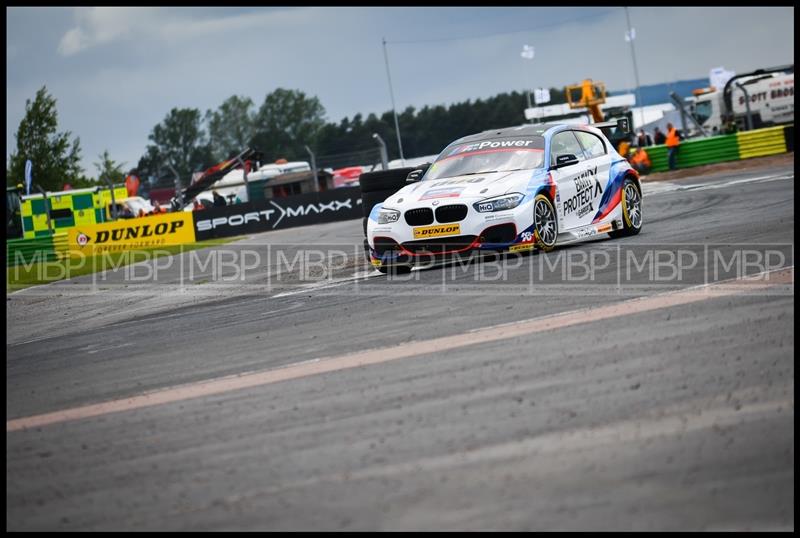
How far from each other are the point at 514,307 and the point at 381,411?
9.64 feet

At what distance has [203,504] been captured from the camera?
376cm

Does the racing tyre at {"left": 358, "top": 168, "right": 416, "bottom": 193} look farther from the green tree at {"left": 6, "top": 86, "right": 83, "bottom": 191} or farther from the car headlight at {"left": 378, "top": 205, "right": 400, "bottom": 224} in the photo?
the green tree at {"left": 6, "top": 86, "right": 83, "bottom": 191}

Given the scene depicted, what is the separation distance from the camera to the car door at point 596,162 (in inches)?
481

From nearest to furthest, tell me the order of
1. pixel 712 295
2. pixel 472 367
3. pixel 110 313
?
1. pixel 472 367
2. pixel 712 295
3. pixel 110 313

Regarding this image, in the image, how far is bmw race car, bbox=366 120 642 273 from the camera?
428 inches

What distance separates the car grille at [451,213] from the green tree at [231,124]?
4919 inches

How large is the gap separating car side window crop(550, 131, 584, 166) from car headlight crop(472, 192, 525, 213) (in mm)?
1302

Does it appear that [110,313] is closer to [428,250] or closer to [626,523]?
[428,250]

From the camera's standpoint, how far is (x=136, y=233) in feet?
105

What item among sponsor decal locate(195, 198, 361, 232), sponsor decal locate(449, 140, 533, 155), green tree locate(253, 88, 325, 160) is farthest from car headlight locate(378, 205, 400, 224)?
green tree locate(253, 88, 325, 160)

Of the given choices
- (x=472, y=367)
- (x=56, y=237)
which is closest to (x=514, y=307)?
(x=472, y=367)

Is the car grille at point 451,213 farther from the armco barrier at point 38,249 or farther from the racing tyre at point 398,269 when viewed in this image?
the armco barrier at point 38,249

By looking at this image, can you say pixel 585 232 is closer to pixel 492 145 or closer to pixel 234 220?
pixel 492 145

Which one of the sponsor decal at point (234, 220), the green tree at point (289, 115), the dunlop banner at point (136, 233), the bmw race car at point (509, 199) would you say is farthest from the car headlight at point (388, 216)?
the green tree at point (289, 115)
